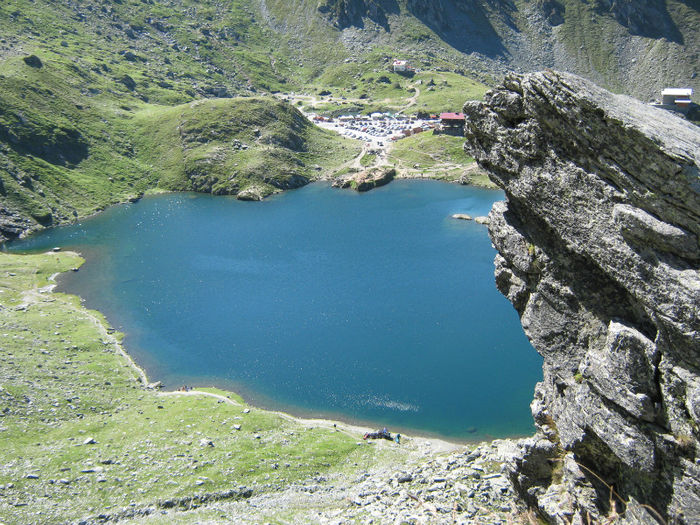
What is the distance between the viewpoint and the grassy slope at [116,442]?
4325cm

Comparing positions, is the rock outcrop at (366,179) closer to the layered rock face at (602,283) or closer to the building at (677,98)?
the building at (677,98)

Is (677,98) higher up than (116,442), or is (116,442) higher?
(677,98)

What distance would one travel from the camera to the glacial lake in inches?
2709

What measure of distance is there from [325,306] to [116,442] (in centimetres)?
4545

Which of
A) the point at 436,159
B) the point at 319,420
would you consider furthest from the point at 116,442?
the point at 436,159

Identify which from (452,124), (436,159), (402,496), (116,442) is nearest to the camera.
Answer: (402,496)

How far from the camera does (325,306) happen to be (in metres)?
92.1

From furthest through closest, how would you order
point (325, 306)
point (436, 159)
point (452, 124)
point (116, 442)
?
1. point (452, 124)
2. point (436, 159)
3. point (325, 306)
4. point (116, 442)

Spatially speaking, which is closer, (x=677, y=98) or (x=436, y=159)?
(x=436, y=159)

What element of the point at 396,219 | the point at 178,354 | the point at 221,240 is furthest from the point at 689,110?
the point at 178,354

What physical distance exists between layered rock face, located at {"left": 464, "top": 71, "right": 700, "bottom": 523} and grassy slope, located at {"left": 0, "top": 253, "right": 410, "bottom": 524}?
2339 cm

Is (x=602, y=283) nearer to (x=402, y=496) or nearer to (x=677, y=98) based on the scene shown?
(x=402, y=496)

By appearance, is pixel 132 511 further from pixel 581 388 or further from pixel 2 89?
pixel 2 89

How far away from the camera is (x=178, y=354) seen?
80562mm
